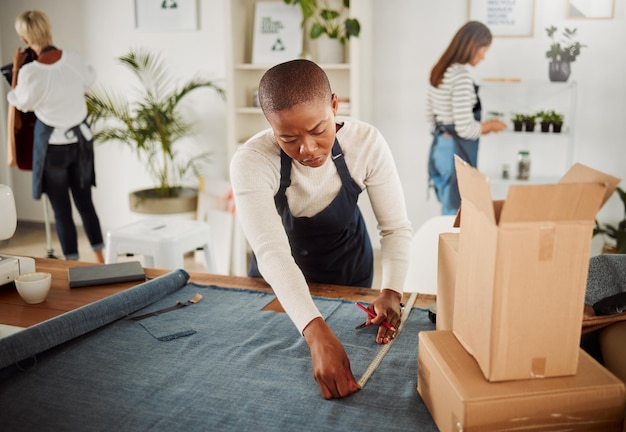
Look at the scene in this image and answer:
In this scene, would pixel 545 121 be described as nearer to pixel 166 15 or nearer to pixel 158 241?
pixel 158 241

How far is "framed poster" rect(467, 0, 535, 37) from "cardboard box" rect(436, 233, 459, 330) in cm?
348

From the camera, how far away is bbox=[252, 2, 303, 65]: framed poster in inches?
174

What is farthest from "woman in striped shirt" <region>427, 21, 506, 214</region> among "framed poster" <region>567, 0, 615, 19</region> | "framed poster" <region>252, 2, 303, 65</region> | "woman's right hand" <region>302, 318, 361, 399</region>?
"woman's right hand" <region>302, 318, 361, 399</region>

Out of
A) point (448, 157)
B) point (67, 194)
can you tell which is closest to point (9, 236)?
point (67, 194)

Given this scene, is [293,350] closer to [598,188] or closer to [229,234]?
[598,188]

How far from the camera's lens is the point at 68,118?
12.5 feet

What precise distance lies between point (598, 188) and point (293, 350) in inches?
27.1

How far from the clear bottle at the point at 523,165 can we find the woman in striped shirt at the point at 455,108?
0.27m

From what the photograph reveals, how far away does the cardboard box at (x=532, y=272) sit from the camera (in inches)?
35.5

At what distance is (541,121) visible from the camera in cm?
415

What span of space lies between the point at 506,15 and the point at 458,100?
3.01ft

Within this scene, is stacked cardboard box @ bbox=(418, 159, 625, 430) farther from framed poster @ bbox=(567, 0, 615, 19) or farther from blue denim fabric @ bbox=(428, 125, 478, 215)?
framed poster @ bbox=(567, 0, 615, 19)

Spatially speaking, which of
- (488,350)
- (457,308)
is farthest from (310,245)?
(488,350)

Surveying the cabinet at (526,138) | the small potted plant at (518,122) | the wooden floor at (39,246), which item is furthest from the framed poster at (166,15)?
the small potted plant at (518,122)
